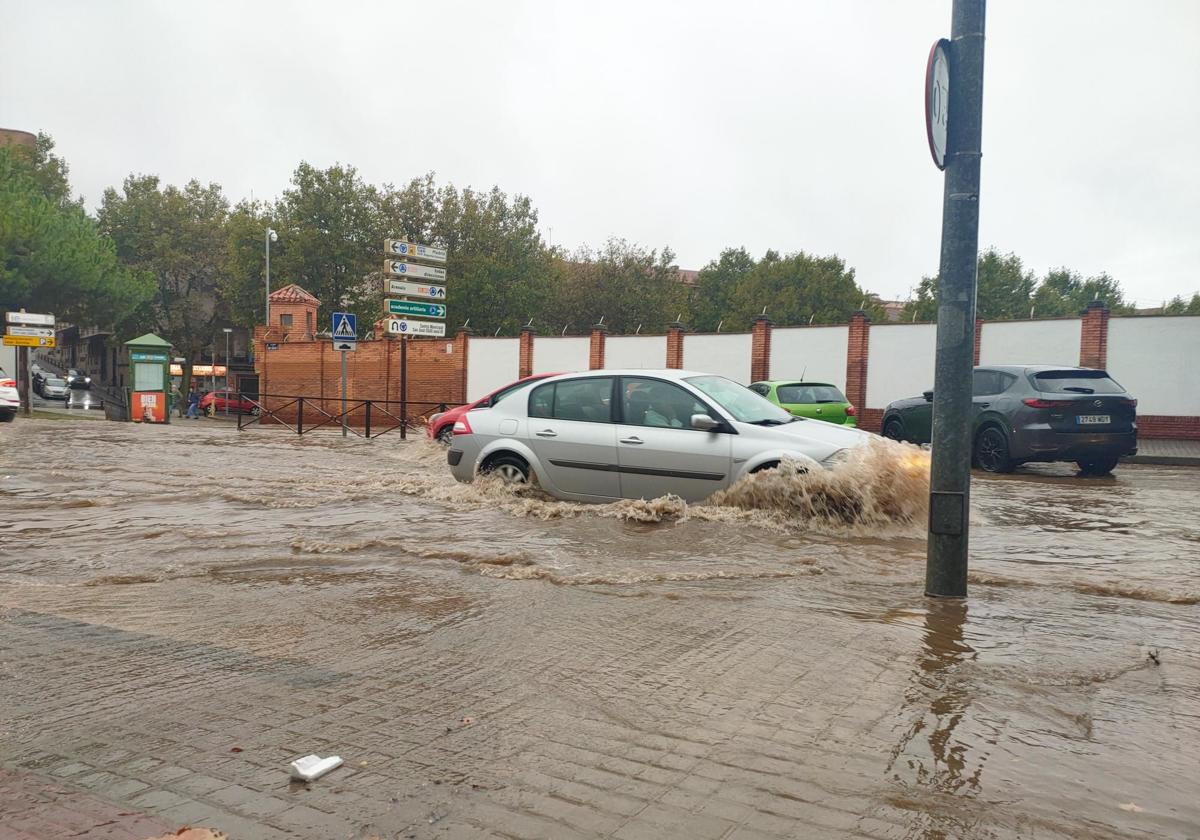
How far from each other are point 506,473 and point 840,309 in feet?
196

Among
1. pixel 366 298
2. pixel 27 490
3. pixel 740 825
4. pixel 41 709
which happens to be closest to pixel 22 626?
pixel 41 709

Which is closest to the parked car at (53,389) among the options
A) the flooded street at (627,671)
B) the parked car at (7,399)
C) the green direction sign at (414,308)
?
the parked car at (7,399)

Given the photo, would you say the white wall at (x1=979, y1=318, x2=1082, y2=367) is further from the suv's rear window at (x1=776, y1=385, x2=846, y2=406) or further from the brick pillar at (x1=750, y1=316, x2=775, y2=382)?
the suv's rear window at (x1=776, y1=385, x2=846, y2=406)

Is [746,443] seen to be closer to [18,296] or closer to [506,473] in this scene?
[506,473]

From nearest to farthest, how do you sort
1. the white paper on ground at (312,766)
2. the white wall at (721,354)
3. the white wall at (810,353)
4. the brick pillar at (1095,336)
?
the white paper on ground at (312,766)
the brick pillar at (1095,336)
the white wall at (810,353)
the white wall at (721,354)

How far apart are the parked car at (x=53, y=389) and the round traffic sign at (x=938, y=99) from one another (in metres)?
60.0

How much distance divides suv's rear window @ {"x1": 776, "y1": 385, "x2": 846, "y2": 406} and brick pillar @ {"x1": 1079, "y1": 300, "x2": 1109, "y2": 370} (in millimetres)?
9466

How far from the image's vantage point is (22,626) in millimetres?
4719

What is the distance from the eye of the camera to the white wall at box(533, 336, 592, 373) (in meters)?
32.7

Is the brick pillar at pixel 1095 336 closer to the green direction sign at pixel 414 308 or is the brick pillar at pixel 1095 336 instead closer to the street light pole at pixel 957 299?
the green direction sign at pixel 414 308

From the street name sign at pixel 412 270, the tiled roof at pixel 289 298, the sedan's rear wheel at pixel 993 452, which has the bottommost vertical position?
the sedan's rear wheel at pixel 993 452

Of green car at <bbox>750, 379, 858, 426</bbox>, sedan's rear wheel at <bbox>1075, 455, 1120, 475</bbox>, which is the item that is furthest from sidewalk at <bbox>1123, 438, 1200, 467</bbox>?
green car at <bbox>750, 379, 858, 426</bbox>

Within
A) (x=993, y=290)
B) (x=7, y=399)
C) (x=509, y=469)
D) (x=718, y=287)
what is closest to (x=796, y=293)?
(x=718, y=287)

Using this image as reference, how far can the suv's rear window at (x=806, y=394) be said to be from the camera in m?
18.0
